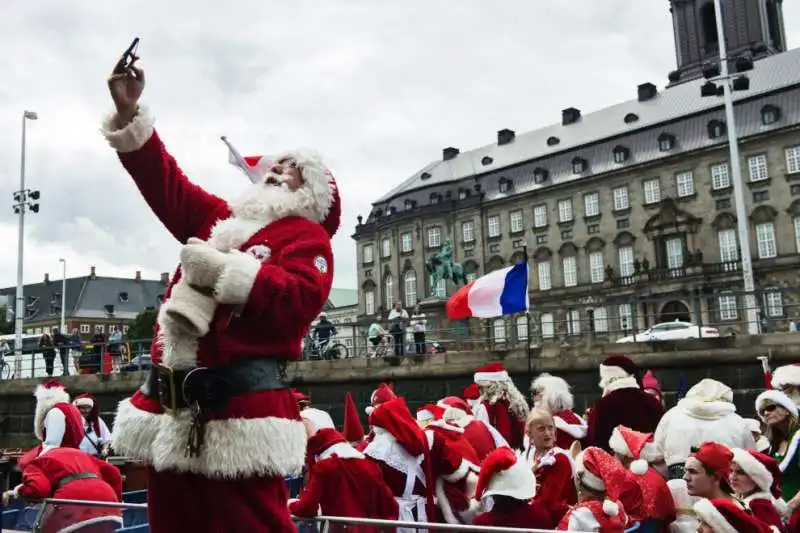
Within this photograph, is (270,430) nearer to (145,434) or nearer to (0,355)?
(145,434)

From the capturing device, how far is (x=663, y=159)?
2026 inches

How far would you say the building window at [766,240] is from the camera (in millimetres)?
46406

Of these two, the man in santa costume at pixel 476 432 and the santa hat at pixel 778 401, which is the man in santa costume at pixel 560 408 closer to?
the man in santa costume at pixel 476 432

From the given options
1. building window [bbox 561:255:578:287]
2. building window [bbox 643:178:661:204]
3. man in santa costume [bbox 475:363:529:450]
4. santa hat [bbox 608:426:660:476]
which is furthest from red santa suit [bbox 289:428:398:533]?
building window [bbox 561:255:578:287]

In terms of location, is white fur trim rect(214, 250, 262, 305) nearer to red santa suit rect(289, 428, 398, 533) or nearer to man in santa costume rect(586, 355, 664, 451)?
red santa suit rect(289, 428, 398, 533)

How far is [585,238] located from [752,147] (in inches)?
511

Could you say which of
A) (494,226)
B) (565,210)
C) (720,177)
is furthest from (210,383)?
(494,226)

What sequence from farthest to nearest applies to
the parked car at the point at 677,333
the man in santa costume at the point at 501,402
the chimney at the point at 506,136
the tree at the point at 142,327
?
the tree at the point at 142,327
the chimney at the point at 506,136
the parked car at the point at 677,333
the man in santa costume at the point at 501,402

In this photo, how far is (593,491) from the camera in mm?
4504

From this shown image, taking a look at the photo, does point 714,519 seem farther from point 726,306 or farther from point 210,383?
point 726,306

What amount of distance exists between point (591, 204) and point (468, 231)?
36.9 feet

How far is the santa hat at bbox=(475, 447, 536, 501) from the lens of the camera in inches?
185

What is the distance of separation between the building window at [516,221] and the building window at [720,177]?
15313 mm

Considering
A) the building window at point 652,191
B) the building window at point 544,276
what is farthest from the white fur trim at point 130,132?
the building window at point 544,276
